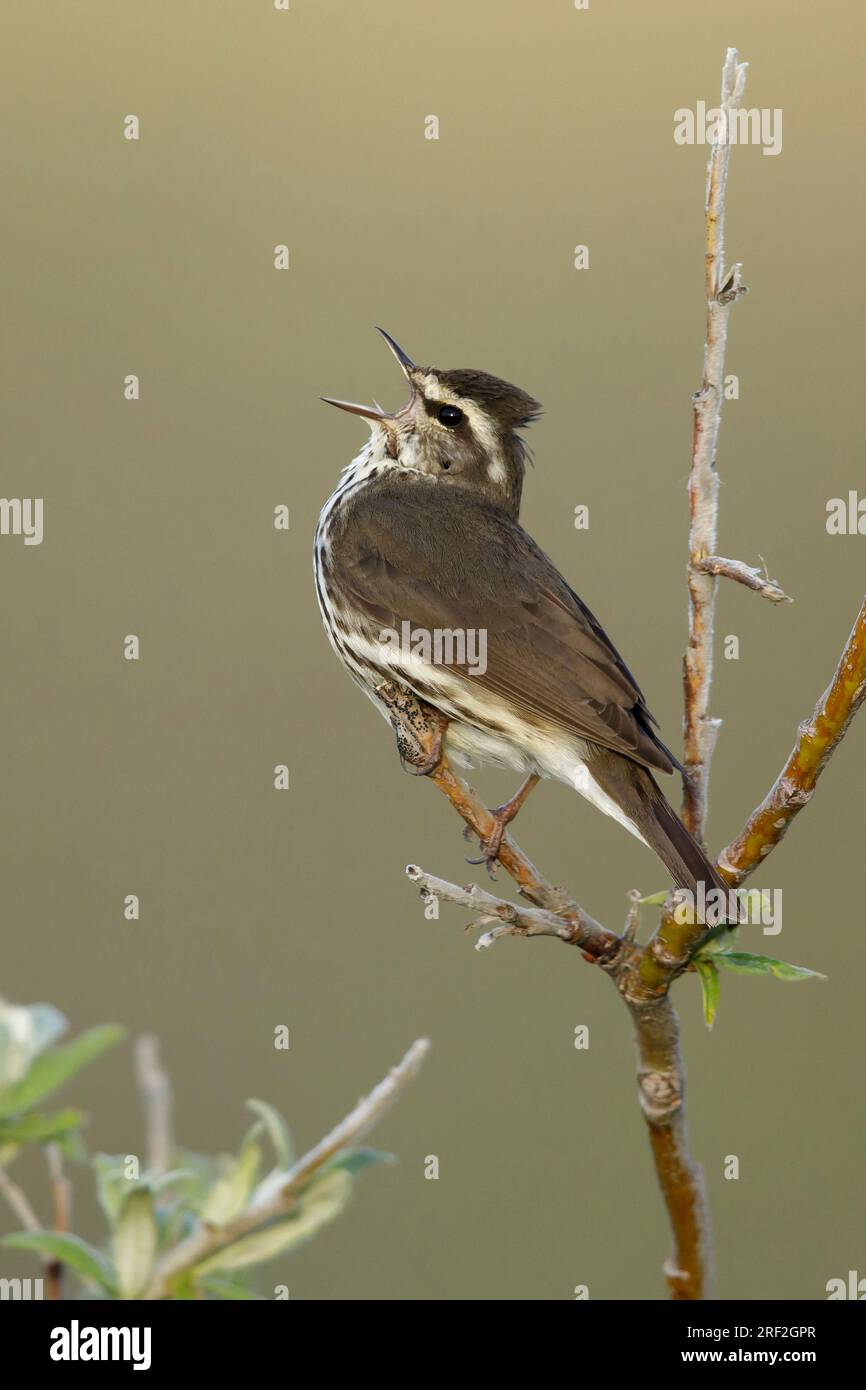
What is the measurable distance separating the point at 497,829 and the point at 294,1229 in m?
1.72

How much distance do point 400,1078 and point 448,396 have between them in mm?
3818

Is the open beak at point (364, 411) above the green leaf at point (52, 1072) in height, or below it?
above

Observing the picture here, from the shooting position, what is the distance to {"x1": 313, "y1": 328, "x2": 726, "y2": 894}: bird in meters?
4.03

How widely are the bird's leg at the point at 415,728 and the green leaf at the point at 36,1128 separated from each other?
85.9 inches

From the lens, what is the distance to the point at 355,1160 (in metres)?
1.38

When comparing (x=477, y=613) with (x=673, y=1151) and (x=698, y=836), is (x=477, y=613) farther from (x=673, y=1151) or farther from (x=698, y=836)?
(x=673, y=1151)

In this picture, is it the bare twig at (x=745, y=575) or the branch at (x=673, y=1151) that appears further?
the bare twig at (x=745, y=575)

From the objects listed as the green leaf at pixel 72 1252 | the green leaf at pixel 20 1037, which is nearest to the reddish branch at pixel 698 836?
the green leaf at pixel 72 1252

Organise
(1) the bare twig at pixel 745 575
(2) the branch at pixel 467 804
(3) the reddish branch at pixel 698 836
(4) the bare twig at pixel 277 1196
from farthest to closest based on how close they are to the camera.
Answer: (1) the bare twig at pixel 745 575 < (2) the branch at pixel 467 804 < (3) the reddish branch at pixel 698 836 < (4) the bare twig at pixel 277 1196

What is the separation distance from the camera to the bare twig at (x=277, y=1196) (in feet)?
4.17

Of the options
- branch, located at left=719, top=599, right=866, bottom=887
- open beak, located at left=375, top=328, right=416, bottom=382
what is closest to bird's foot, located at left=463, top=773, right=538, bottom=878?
branch, located at left=719, top=599, right=866, bottom=887

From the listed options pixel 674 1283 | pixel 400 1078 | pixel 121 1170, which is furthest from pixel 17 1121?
pixel 674 1283

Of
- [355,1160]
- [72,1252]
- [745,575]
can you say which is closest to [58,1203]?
[72,1252]

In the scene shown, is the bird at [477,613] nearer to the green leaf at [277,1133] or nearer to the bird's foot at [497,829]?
the bird's foot at [497,829]
